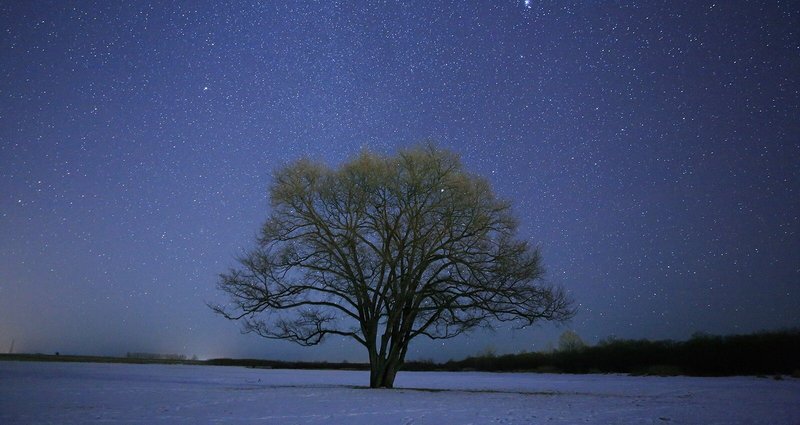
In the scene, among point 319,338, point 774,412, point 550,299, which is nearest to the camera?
point 774,412

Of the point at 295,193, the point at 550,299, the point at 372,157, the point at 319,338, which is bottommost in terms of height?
the point at 319,338

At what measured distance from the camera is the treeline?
57.7 metres

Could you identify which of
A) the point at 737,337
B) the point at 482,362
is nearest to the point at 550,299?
the point at 737,337

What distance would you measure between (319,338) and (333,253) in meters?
3.97

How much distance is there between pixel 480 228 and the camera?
76.2 ft

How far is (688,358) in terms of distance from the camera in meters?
67.4

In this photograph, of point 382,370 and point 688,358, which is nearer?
point 382,370

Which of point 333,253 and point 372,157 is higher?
point 372,157

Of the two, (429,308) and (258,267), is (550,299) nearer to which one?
(429,308)

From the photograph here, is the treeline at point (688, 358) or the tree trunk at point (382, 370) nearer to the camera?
the tree trunk at point (382, 370)

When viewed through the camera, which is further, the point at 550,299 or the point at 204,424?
the point at 550,299

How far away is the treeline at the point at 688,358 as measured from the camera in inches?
2272

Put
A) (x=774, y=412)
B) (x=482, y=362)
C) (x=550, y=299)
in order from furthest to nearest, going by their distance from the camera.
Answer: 1. (x=482, y=362)
2. (x=550, y=299)
3. (x=774, y=412)

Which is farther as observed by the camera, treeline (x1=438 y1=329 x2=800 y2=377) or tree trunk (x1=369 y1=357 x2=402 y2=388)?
treeline (x1=438 y1=329 x2=800 y2=377)
